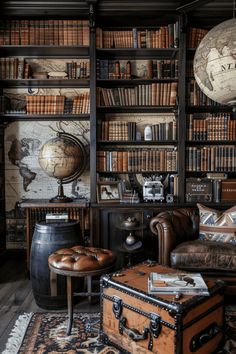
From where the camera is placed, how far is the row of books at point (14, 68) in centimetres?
362

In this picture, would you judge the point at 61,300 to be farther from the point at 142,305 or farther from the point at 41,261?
the point at 142,305

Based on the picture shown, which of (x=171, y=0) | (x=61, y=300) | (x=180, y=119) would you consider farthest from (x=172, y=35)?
(x=61, y=300)

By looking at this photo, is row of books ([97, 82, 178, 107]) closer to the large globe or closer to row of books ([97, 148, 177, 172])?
row of books ([97, 148, 177, 172])

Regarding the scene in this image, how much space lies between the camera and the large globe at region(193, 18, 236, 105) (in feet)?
5.86

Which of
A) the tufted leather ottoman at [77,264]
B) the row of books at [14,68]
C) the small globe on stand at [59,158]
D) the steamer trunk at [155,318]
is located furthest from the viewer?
the row of books at [14,68]

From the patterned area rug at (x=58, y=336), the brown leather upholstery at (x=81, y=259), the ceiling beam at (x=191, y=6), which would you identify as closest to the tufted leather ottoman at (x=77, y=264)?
the brown leather upholstery at (x=81, y=259)

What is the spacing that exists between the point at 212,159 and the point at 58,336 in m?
2.42

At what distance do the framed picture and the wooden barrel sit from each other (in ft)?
2.77

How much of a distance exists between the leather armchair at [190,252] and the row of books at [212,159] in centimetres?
74

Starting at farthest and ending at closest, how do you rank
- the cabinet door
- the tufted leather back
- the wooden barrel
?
the cabinet door < the tufted leather back < the wooden barrel

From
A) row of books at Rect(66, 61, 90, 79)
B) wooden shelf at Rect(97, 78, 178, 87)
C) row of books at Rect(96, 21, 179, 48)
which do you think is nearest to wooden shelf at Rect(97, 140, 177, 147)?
wooden shelf at Rect(97, 78, 178, 87)

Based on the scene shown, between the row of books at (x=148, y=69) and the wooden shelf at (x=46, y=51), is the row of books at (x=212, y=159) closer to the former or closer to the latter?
the row of books at (x=148, y=69)

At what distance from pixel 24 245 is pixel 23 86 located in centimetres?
197

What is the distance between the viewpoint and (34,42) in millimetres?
3533
